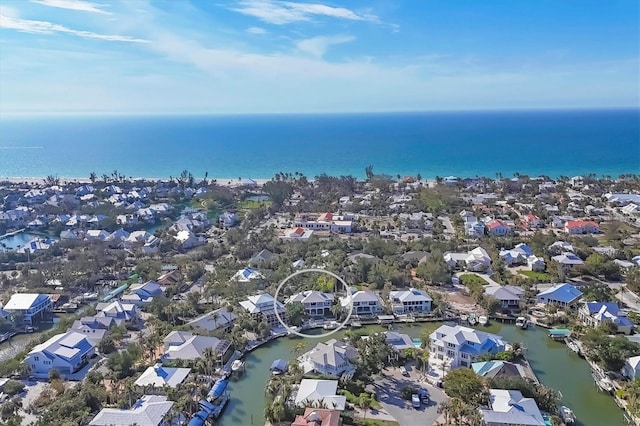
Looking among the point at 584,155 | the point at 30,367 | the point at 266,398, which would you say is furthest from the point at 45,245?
the point at 584,155

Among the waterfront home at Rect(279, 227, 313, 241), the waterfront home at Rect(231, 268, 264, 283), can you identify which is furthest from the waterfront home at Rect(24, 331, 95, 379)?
the waterfront home at Rect(279, 227, 313, 241)

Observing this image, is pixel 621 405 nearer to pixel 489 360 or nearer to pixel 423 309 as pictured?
pixel 489 360

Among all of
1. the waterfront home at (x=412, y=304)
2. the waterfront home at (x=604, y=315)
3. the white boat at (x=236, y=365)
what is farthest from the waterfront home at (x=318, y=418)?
the waterfront home at (x=604, y=315)

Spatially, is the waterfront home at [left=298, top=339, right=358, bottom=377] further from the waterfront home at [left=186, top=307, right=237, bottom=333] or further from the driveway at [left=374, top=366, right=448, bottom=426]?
the waterfront home at [left=186, top=307, right=237, bottom=333]

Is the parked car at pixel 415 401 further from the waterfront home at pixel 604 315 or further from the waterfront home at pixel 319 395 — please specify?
the waterfront home at pixel 604 315

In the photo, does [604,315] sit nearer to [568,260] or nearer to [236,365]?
[568,260]

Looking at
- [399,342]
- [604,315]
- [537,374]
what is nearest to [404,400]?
[399,342]
